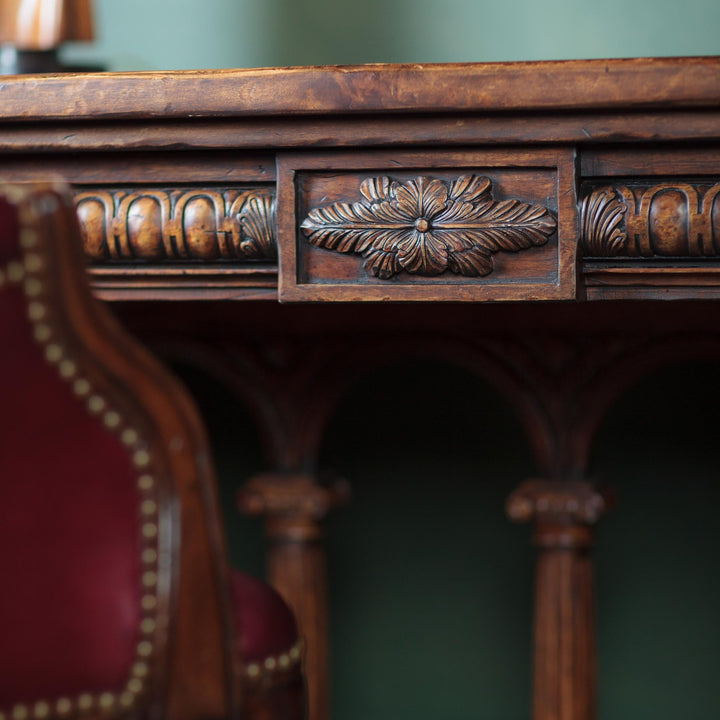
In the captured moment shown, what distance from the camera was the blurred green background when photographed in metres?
1.19

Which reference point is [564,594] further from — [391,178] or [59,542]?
[59,542]

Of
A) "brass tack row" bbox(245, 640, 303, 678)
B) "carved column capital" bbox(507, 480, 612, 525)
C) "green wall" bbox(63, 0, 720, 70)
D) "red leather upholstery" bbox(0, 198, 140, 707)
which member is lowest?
"brass tack row" bbox(245, 640, 303, 678)

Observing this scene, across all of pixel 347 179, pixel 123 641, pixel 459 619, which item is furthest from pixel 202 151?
pixel 459 619

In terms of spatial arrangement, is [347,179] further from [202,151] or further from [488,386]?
[488,386]

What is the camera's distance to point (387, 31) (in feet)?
4.12

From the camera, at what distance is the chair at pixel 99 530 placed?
491 millimetres

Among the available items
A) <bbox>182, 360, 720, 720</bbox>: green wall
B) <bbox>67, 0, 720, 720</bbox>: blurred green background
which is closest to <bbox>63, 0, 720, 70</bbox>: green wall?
<bbox>67, 0, 720, 720</bbox>: blurred green background

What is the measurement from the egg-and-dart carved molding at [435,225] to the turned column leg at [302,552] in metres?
0.43

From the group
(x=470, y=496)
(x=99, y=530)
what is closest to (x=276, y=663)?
(x=99, y=530)

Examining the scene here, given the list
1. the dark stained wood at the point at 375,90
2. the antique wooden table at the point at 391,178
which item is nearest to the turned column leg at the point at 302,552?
the antique wooden table at the point at 391,178

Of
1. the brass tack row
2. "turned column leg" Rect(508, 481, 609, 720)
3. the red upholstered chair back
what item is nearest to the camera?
the red upholstered chair back

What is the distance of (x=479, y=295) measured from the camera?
2.34 feet

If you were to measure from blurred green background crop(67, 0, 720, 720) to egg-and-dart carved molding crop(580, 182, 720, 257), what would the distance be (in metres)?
0.50

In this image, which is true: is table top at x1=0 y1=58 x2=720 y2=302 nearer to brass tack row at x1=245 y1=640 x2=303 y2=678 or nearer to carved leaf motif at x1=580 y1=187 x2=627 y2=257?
carved leaf motif at x1=580 y1=187 x2=627 y2=257
